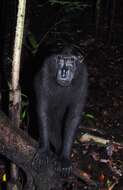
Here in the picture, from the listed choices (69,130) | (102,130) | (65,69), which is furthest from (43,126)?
(102,130)

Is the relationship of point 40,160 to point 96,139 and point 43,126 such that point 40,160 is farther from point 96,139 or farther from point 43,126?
point 96,139

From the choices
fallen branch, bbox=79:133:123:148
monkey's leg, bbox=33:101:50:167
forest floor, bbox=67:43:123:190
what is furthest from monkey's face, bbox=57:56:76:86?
fallen branch, bbox=79:133:123:148

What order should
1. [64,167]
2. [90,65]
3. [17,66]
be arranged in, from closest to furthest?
[17,66]
[64,167]
[90,65]

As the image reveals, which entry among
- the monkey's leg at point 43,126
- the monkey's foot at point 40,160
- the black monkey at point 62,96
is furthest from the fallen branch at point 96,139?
the monkey's foot at point 40,160

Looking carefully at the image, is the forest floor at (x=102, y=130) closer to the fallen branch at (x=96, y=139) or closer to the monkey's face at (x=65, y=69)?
the fallen branch at (x=96, y=139)

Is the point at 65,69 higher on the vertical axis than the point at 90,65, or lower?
higher

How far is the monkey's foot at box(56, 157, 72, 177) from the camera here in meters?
4.19

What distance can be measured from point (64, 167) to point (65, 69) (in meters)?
0.85

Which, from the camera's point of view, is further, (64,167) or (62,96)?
(62,96)

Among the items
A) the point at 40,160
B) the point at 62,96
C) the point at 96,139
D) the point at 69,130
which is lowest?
the point at 96,139

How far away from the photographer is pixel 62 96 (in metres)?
4.45

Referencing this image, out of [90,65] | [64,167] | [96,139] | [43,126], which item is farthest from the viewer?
[90,65]

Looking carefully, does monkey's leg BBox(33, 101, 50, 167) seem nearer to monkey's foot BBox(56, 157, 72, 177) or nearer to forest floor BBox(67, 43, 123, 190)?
monkey's foot BBox(56, 157, 72, 177)

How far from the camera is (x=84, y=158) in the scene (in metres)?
5.15
